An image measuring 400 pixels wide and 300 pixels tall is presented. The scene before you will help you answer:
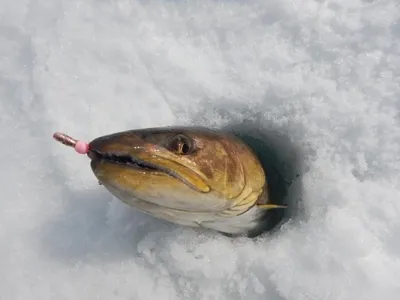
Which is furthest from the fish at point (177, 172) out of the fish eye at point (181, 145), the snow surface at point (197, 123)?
the snow surface at point (197, 123)

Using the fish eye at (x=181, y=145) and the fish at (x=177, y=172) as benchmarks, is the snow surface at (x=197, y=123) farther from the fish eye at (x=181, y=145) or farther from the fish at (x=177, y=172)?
the fish eye at (x=181, y=145)

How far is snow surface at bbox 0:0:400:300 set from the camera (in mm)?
1791

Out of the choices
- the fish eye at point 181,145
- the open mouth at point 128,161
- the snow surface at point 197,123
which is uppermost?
the open mouth at point 128,161

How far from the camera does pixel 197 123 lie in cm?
222

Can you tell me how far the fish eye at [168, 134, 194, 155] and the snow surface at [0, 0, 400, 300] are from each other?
1.71ft

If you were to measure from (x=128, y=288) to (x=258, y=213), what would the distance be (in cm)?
62

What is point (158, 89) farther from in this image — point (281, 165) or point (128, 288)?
point (128, 288)

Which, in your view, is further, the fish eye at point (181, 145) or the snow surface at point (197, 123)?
the snow surface at point (197, 123)

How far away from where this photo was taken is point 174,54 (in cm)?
238

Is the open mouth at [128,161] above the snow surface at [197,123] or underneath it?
above

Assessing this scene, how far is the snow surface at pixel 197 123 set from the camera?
1791 millimetres

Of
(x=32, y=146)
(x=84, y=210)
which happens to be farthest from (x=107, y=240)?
(x=32, y=146)

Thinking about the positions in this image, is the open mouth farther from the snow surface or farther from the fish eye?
the snow surface

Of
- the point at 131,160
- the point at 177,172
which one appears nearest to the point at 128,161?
the point at 131,160
